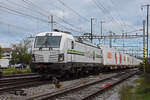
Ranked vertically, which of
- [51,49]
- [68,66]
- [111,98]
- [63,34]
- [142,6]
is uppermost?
[142,6]

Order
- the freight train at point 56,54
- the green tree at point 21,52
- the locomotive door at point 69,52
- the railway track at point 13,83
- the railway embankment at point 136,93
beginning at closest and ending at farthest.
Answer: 1. the railway embankment at point 136,93
2. the railway track at point 13,83
3. the freight train at point 56,54
4. the locomotive door at point 69,52
5. the green tree at point 21,52

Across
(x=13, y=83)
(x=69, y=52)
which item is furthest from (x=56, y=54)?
(x=13, y=83)

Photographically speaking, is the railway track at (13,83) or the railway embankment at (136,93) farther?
the railway track at (13,83)

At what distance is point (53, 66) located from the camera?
46.9 ft

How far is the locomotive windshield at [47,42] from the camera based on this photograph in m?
15.1

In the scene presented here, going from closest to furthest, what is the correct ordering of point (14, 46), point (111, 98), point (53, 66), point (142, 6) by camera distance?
1. point (111, 98)
2. point (53, 66)
3. point (142, 6)
4. point (14, 46)

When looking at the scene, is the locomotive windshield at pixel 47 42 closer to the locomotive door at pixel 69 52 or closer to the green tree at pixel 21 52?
the locomotive door at pixel 69 52

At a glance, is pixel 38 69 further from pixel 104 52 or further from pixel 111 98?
pixel 104 52

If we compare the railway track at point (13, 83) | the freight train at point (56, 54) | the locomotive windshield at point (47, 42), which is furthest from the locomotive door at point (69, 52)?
the railway track at point (13, 83)

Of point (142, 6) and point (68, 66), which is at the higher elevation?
point (142, 6)

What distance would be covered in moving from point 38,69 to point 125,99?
7.77 m

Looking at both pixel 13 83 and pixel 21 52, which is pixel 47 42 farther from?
pixel 21 52

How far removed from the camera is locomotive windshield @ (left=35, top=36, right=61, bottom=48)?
15.1 meters

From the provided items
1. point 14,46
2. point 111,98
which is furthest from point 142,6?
point 14,46
